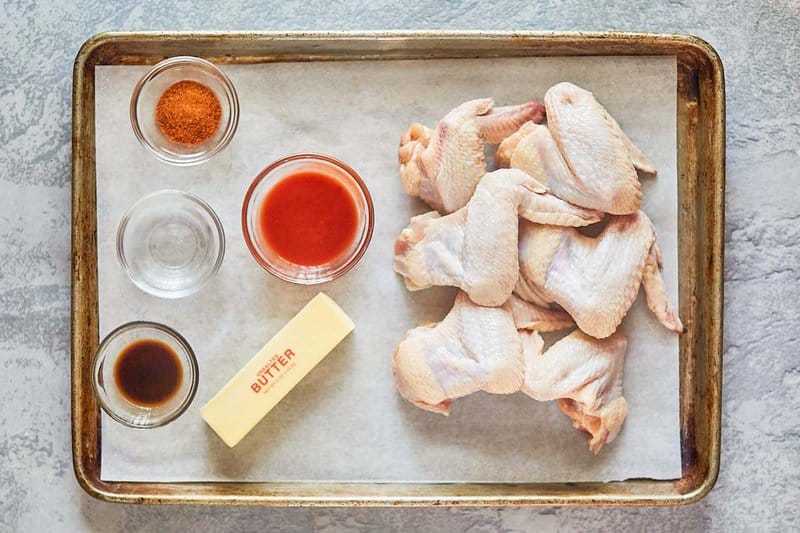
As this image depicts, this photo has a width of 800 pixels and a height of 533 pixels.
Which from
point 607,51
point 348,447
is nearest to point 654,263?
point 607,51

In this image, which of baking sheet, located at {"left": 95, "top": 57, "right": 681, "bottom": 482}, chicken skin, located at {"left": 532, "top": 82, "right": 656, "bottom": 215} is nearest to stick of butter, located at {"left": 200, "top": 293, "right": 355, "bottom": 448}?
baking sheet, located at {"left": 95, "top": 57, "right": 681, "bottom": 482}

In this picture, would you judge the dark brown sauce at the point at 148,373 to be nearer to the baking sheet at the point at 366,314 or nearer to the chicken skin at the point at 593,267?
the baking sheet at the point at 366,314

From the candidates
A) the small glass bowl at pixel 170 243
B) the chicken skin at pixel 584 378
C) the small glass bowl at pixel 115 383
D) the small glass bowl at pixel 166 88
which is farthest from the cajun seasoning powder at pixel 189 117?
the chicken skin at pixel 584 378

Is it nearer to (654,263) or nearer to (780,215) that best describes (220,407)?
(654,263)

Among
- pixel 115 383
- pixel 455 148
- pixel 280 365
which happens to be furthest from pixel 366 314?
pixel 115 383

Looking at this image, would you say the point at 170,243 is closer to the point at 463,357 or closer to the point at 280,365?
the point at 280,365
